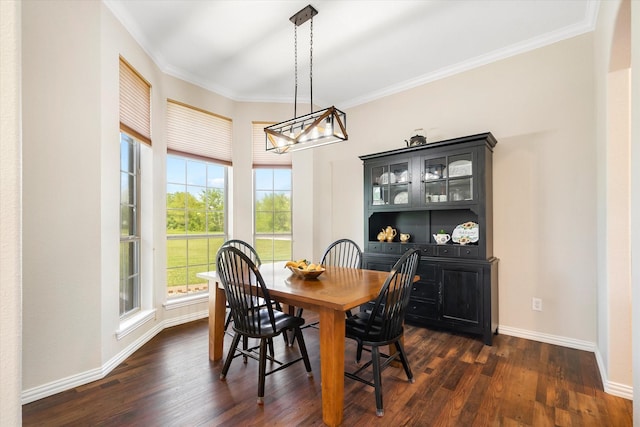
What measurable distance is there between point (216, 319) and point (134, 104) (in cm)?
219

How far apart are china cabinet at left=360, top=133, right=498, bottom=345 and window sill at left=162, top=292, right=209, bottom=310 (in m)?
2.13

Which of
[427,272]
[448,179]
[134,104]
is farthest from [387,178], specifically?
[134,104]

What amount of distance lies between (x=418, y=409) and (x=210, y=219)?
10.4 ft

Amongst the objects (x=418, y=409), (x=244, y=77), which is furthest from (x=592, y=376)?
(x=244, y=77)

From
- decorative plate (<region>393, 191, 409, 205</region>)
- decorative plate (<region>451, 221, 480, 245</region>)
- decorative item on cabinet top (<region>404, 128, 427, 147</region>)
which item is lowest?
decorative plate (<region>451, 221, 480, 245</region>)

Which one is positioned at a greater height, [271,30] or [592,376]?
[271,30]

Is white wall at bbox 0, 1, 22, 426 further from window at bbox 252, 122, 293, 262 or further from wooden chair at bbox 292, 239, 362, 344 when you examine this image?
window at bbox 252, 122, 293, 262

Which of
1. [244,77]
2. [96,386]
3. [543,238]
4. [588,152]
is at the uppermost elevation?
[244,77]

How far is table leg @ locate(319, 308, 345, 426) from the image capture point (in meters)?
1.84

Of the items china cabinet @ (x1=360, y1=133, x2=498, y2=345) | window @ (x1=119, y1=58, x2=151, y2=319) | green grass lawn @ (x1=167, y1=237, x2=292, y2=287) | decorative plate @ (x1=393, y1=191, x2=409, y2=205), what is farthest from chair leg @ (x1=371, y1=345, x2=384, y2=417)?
green grass lawn @ (x1=167, y1=237, x2=292, y2=287)

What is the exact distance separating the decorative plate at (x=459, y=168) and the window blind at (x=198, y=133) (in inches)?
110

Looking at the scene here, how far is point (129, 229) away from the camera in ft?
10.3

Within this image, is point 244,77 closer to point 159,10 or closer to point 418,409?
point 159,10

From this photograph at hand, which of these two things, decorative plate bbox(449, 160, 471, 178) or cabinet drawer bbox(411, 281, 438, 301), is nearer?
decorative plate bbox(449, 160, 471, 178)
